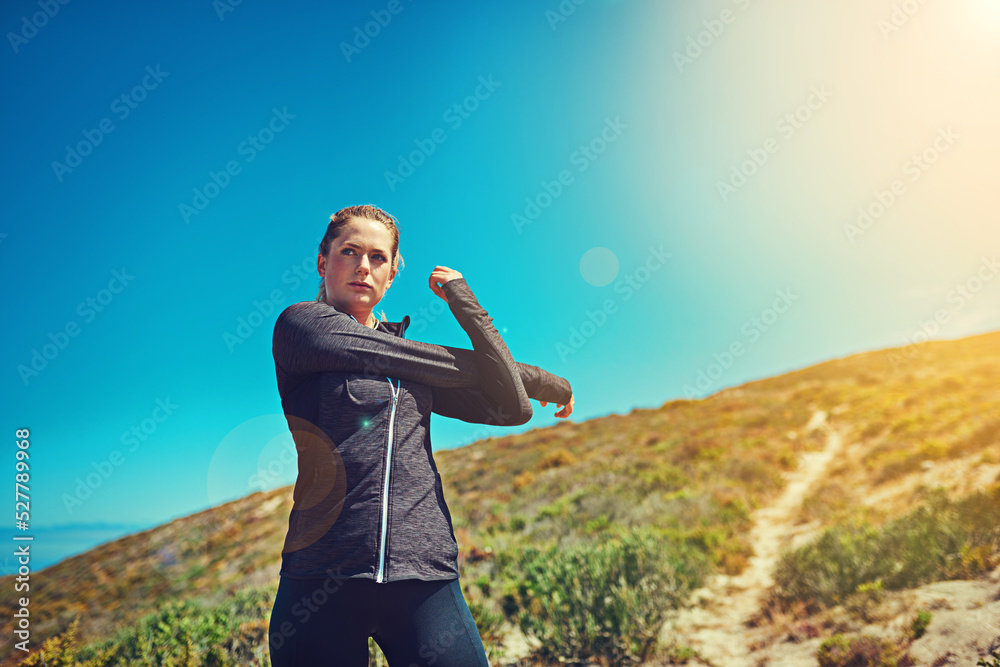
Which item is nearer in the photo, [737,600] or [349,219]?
[349,219]

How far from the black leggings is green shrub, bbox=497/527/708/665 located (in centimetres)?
509

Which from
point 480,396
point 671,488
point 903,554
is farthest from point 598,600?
point 671,488

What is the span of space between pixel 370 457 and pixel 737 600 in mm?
8591

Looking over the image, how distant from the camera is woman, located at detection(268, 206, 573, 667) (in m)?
1.19

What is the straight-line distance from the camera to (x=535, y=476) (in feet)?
59.1

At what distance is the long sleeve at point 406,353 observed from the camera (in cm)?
142

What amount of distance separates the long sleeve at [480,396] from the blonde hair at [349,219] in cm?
35

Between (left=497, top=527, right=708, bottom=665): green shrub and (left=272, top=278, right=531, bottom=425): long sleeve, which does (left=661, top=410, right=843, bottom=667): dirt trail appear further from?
(left=272, top=278, right=531, bottom=425): long sleeve

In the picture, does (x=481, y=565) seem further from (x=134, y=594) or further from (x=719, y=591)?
(x=134, y=594)

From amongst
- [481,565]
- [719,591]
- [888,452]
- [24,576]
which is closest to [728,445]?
[888,452]

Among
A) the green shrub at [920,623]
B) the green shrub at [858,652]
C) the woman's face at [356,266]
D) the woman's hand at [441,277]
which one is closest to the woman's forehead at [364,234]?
the woman's face at [356,266]

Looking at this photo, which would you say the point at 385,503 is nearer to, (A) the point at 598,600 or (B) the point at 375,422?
(B) the point at 375,422

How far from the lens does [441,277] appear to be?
1692 millimetres

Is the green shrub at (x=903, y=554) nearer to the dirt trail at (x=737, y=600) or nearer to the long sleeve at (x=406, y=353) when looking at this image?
the dirt trail at (x=737, y=600)
